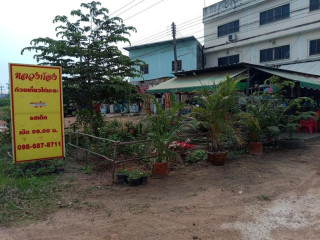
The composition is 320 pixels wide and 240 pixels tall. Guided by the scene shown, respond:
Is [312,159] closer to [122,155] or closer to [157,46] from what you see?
[122,155]

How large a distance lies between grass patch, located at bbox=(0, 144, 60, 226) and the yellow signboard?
0.33 meters

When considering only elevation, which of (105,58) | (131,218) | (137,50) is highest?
(137,50)

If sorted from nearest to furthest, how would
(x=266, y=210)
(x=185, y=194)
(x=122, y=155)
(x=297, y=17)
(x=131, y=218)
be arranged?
1. (x=131, y=218)
2. (x=266, y=210)
3. (x=185, y=194)
4. (x=122, y=155)
5. (x=297, y=17)

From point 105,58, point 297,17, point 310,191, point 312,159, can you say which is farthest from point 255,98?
point 297,17

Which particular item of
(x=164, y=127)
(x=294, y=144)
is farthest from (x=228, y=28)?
(x=164, y=127)

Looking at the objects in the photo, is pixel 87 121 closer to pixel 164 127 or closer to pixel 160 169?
pixel 164 127

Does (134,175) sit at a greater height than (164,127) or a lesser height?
lesser

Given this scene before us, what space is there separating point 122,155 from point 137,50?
25100mm

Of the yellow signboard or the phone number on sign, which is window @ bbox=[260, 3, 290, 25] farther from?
the phone number on sign

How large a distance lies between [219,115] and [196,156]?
1356 millimetres

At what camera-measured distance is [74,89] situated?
909 centimetres

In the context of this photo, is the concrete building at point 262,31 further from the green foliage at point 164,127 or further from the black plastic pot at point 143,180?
the black plastic pot at point 143,180

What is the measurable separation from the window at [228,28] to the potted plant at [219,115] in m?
20.0

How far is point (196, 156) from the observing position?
7.06 meters
